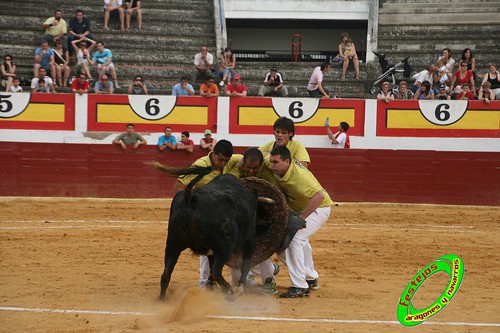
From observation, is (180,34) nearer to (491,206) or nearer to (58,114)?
(58,114)

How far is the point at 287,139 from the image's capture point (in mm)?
8586

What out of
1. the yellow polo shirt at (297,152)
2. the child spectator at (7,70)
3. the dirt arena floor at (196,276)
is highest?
the child spectator at (7,70)

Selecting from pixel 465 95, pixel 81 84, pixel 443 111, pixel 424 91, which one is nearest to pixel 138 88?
pixel 81 84

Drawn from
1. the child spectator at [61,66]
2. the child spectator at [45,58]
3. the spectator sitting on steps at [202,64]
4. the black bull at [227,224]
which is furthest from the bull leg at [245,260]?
the spectator sitting on steps at [202,64]

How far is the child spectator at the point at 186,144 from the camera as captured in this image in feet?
55.5

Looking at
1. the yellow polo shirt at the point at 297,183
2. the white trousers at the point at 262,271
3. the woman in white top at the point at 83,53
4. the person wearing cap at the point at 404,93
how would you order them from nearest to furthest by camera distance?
the yellow polo shirt at the point at 297,183 → the white trousers at the point at 262,271 → the person wearing cap at the point at 404,93 → the woman in white top at the point at 83,53

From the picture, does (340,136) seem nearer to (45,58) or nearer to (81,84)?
(81,84)

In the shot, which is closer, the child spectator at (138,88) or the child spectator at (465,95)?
the child spectator at (138,88)

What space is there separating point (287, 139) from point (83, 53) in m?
11.2

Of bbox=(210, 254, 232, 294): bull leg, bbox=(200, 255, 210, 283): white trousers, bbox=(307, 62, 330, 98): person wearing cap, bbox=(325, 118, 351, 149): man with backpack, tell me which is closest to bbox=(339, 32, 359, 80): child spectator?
bbox=(307, 62, 330, 98): person wearing cap

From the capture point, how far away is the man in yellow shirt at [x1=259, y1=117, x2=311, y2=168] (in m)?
8.47

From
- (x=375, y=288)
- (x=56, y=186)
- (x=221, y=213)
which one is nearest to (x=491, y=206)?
(x=56, y=186)

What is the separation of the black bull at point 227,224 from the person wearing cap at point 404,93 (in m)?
10.2

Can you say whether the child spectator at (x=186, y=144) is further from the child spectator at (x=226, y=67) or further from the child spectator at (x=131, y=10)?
the child spectator at (x=131, y=10)
